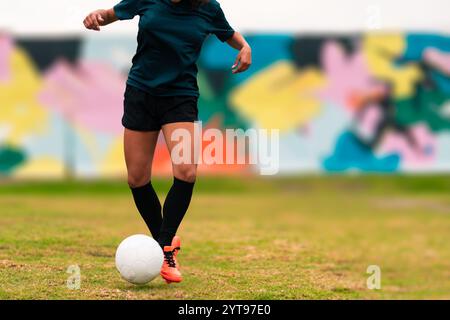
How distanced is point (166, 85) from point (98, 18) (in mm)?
843

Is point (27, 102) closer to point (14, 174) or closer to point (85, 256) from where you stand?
point (14, 174)

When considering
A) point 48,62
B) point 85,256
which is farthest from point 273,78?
point 85,256

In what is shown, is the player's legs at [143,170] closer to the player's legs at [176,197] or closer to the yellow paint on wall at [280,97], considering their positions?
the player's legs at [176,197]

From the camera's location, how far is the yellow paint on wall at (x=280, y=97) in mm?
24719

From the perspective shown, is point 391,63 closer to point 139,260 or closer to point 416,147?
point 416,147

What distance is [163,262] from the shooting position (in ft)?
19.9

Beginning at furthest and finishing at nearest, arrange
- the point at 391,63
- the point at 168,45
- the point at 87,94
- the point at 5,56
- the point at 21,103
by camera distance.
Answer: the point at 391,63
the point at 5,56
the point at 21,103
the point at 87,94
the point at 168,45

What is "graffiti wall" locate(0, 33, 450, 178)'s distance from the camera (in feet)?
78.9

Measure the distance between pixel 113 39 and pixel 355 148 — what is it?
863cm

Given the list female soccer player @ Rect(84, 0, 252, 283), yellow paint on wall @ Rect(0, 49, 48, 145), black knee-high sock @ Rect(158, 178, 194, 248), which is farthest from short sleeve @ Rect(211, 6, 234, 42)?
yellow paint on wall @ Rect(0, 49, 48, 145)

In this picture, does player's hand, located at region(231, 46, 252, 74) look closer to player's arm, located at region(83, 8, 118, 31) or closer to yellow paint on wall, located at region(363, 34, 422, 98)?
player's arm, located at region(83, 8, 118, 31)

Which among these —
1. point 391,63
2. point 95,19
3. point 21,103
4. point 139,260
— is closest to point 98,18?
point 95,19

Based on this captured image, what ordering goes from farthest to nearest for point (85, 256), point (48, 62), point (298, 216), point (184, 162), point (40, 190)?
1. point (48, 62)
2. point (40, 190)
3. point (298, 216)
4. point (85, 256)
5. point (184, 162)

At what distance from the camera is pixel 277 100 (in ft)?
82.5
